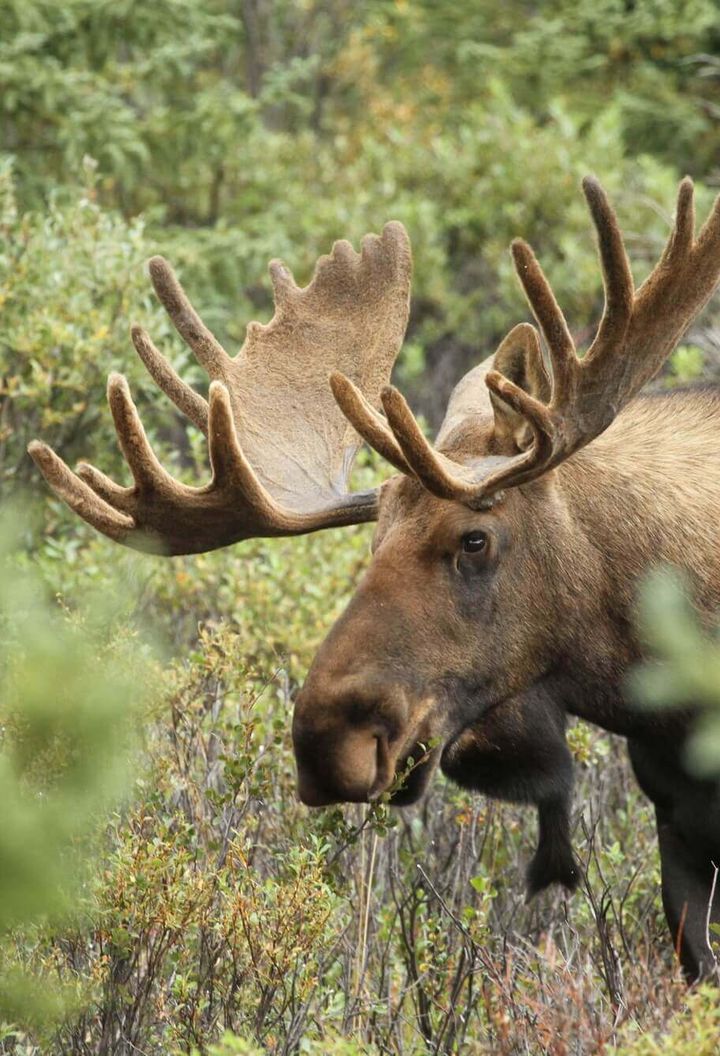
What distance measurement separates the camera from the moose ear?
3578 mm

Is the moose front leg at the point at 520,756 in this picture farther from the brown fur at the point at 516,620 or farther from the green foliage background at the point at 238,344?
the green foliage background at the point at 238,344

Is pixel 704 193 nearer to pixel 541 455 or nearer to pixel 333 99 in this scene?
pixel 333 99

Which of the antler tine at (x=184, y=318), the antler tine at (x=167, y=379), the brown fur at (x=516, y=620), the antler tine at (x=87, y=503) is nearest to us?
the brown fur at (x=516, y=620)

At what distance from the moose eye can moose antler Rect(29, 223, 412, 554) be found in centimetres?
41

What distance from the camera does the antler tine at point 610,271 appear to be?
3.13m

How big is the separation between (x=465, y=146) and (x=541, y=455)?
8083 mm

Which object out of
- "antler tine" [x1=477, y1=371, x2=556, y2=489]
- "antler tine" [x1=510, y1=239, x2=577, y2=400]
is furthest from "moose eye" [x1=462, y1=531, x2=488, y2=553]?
"antler tine" [x1=510, y1=239, x2=577, y2=400]

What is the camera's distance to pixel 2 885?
226cm

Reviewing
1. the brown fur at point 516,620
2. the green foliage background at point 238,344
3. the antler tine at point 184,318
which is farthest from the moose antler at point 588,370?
the antler tine at point 184,318

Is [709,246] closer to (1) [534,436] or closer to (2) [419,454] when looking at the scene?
(1) [534,436]

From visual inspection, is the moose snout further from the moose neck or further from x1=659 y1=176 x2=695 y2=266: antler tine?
x1=659 y1=176 x2=695 y2=266: antler tine

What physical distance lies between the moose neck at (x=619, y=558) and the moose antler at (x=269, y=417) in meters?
0.52

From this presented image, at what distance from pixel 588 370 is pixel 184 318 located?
47.8 inches

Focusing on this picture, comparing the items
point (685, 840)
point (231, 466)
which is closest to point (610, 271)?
point (231, 466)
